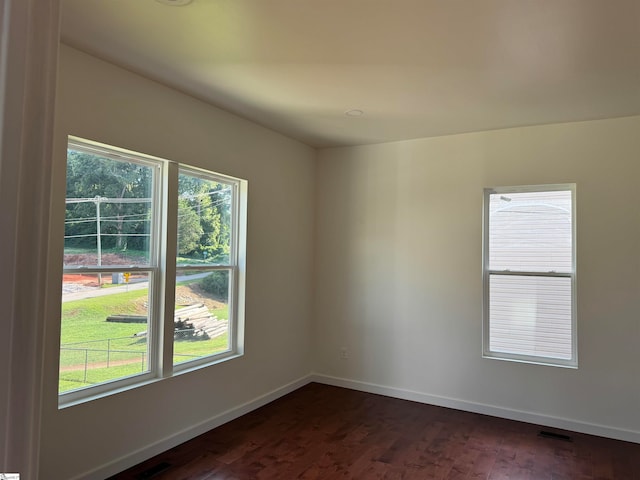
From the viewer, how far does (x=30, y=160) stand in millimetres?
443

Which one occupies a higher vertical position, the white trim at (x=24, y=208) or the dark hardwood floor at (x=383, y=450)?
the white trim at (x=24, y=208)

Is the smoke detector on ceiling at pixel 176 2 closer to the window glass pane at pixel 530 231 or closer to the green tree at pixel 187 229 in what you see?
the green tree at pixel 187 229

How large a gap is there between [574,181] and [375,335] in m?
2.45

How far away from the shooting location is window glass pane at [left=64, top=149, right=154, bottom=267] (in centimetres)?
270

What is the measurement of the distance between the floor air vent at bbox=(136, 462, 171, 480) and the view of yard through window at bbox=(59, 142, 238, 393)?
65 centimetres

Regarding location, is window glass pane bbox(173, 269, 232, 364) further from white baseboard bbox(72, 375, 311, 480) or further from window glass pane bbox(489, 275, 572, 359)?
window glass pane bbox(489, 275, 572, 359)

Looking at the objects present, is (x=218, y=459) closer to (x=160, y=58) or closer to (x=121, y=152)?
(x=121, y=152)

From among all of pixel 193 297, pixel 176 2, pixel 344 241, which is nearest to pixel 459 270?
pixel 344 241

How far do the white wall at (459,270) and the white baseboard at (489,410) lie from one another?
1 cm

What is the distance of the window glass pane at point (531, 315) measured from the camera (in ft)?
12.8

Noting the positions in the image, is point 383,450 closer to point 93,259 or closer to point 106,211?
point 93,259

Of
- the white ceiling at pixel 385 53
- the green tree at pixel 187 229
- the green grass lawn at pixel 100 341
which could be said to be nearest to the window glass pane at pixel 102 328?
the green grass lawn at pixel 100 341

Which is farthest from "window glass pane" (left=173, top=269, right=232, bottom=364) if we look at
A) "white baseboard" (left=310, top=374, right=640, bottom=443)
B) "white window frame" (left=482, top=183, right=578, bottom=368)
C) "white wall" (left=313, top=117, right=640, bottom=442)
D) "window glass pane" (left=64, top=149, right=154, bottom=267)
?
"white window frame" (left=482, top=183, right=578, bottom=368)

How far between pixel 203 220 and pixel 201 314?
2.67 ft
